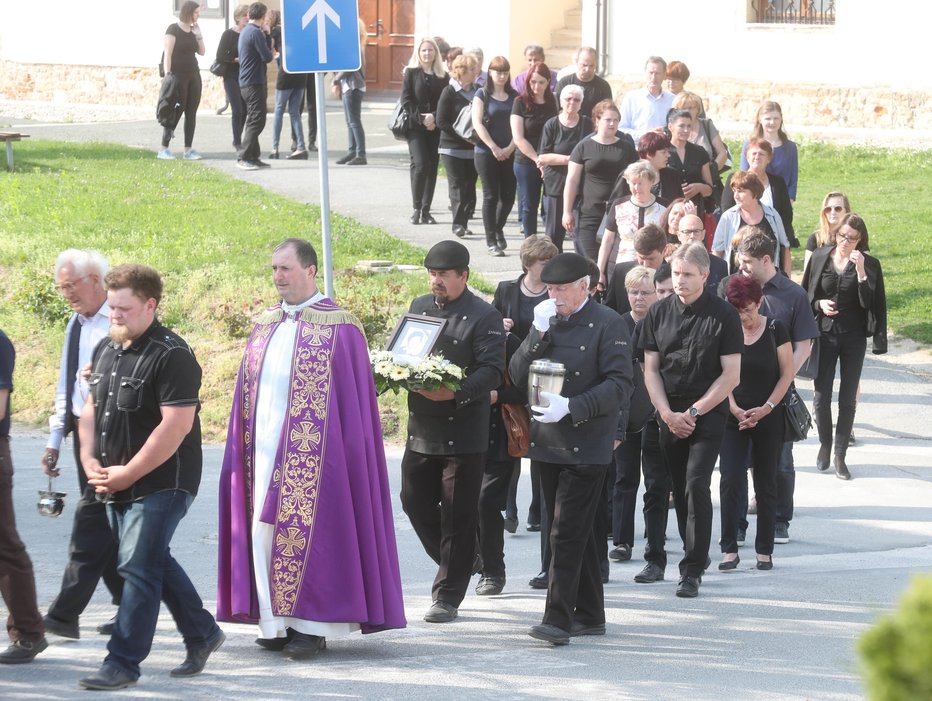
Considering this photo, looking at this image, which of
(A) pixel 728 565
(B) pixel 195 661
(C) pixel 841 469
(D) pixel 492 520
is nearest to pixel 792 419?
(A) pixel 728 565

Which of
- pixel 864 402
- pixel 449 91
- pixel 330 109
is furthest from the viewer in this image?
pixel 330 109

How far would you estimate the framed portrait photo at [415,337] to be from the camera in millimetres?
7055

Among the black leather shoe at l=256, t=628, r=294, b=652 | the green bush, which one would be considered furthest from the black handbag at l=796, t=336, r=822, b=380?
the green bush

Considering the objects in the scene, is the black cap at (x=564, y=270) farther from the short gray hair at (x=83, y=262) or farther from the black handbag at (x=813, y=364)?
the black handbag at (x=813, y=364)

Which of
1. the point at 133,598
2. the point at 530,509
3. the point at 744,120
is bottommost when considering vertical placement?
the point at 530,509

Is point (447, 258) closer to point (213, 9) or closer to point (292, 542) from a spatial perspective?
point (292, 542)

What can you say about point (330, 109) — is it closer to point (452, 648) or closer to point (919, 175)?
point (919, 175)

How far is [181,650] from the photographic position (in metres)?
6.61

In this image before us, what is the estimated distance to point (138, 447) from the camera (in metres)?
6.04

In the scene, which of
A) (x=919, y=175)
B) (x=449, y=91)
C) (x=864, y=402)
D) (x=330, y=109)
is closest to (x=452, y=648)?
(x=864, y=402)

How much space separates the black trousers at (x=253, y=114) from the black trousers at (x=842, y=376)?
10077 mm

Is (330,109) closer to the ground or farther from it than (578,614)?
farther from it

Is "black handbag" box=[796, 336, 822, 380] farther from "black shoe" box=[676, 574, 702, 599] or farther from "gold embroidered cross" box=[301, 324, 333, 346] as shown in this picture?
"gold embroidered cross" box=[301, 324, 333, 346]

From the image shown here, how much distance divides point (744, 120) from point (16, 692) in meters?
18.2
